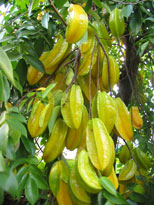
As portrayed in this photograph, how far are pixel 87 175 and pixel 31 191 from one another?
0.16 meters

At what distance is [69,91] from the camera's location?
0.91 meters

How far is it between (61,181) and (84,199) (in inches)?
4.8

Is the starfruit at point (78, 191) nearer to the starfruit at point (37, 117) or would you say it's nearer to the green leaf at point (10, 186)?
the starfruit at point (37, 117)

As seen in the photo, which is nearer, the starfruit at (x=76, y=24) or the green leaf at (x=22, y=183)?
the green leaf at (x=22, y=183)

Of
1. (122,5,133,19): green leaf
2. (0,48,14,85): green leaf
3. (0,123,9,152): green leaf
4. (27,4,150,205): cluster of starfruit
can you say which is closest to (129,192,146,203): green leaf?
(27,4,150,205): cluster of starfruit

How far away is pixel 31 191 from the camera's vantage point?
69 cm

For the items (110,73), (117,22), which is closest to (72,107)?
(110,73)

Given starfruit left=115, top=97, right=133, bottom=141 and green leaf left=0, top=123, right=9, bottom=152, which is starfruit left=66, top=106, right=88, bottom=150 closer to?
starfruit left=115, top=97, right=133, bottom=141

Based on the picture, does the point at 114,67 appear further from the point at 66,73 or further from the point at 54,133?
the point at 54,133

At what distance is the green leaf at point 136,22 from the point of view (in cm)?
129

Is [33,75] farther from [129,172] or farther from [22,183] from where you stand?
[129,172]

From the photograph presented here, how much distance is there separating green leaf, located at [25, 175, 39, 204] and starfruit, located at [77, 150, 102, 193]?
13 cm

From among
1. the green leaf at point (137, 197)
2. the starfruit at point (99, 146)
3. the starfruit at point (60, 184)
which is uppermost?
the starfruit at point (99, 146)

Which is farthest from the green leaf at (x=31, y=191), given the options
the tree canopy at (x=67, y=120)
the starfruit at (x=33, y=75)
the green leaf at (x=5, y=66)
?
the starfruit at (x=33, y=75)
